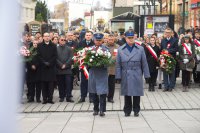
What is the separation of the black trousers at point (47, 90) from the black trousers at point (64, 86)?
14.8 inches

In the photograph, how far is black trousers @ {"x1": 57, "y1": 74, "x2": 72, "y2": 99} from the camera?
13.3 metres

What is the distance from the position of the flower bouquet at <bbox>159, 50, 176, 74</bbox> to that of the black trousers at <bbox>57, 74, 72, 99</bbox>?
3.70 m

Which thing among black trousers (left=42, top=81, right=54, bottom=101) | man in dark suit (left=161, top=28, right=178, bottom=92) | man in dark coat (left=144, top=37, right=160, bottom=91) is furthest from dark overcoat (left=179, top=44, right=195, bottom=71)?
black trousers (left=42, top=81, right=54, bottom=101)

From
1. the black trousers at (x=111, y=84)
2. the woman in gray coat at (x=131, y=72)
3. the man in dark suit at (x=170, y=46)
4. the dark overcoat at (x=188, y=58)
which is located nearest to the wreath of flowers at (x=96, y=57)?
the woman in gray coat at (x=131, y=72)

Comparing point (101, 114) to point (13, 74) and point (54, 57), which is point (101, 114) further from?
point (13, 74)

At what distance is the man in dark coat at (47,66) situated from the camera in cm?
1309

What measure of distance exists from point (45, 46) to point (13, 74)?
1148 cm

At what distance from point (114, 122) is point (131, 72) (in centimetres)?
143

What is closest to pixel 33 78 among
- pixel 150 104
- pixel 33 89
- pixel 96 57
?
pixel 33 89

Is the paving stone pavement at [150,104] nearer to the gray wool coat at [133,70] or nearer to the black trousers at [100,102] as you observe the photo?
the black trousers at [100,102]

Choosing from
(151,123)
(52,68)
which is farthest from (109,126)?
(52,68)

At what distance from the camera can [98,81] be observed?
423 inches

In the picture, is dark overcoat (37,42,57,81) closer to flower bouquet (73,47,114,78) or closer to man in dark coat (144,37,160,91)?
flower bouquet (73,47,114,78)

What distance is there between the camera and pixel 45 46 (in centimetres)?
1319
